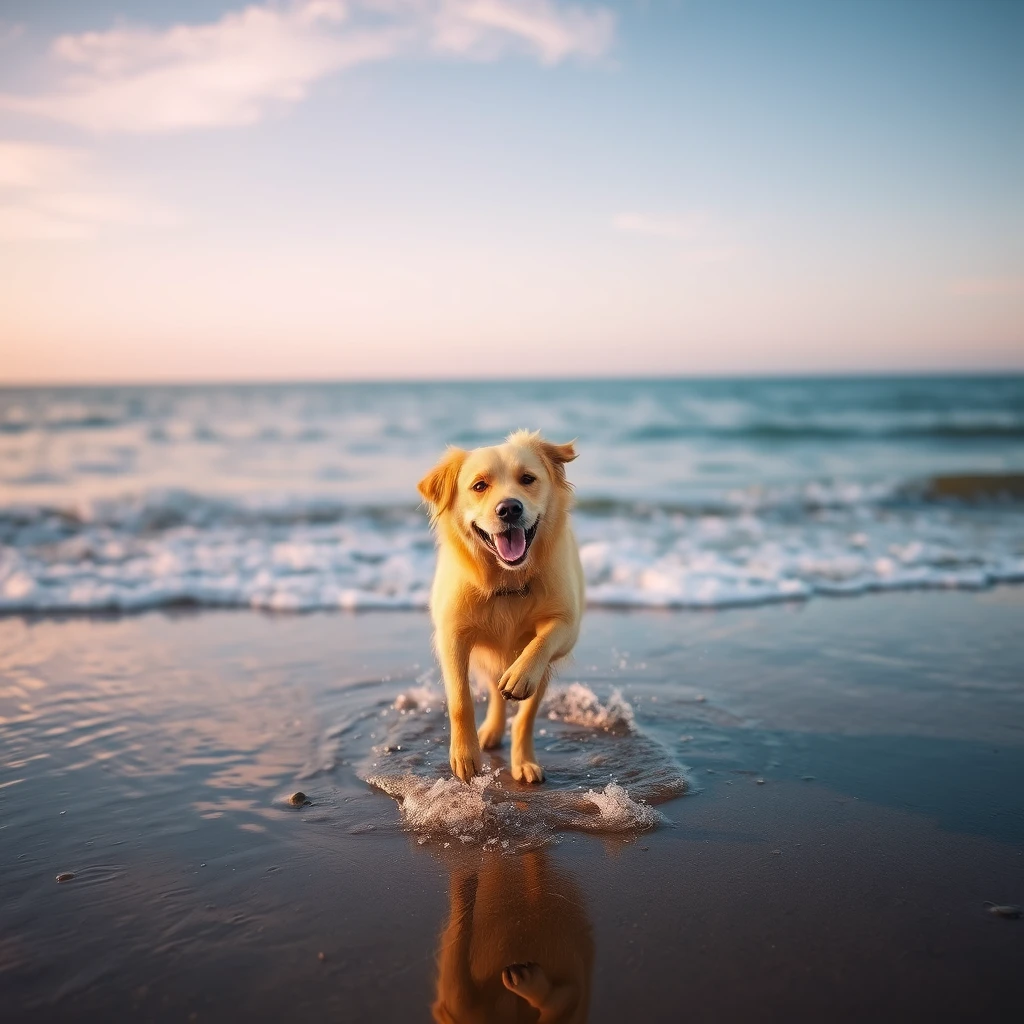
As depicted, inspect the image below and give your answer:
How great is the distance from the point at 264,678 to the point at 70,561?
16.0 feet

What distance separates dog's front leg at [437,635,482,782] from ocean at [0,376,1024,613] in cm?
366

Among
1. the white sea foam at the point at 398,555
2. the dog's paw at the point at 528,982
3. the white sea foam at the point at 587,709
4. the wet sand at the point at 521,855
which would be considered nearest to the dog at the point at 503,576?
the wet sand at the point at 521,855

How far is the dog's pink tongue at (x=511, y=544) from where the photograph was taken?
3627mm

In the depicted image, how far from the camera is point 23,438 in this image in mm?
26453

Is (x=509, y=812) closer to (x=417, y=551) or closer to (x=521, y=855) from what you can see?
(x=521, y=855)

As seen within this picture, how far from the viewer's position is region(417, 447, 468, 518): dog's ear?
394cm

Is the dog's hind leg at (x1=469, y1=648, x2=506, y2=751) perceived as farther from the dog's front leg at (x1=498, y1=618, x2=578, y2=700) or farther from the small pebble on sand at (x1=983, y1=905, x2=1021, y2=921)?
the small pebble on sand at (x1=983, y1=905, x2=1021, y2=921)

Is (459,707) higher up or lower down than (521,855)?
higher up

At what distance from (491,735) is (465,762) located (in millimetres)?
638

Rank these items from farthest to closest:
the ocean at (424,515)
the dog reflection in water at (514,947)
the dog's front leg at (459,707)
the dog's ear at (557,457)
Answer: the ocean at (424,515), the dog's ear at (557,457), the dog's front leg at (459,707), the dog reflection in water at (514,947)

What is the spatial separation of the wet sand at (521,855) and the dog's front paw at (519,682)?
534mm

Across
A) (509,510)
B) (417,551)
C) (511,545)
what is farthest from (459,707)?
(417,551)

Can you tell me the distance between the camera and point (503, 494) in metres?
3.63

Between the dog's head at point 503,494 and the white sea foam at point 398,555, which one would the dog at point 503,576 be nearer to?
Answer: the dog's head at point 503,494
